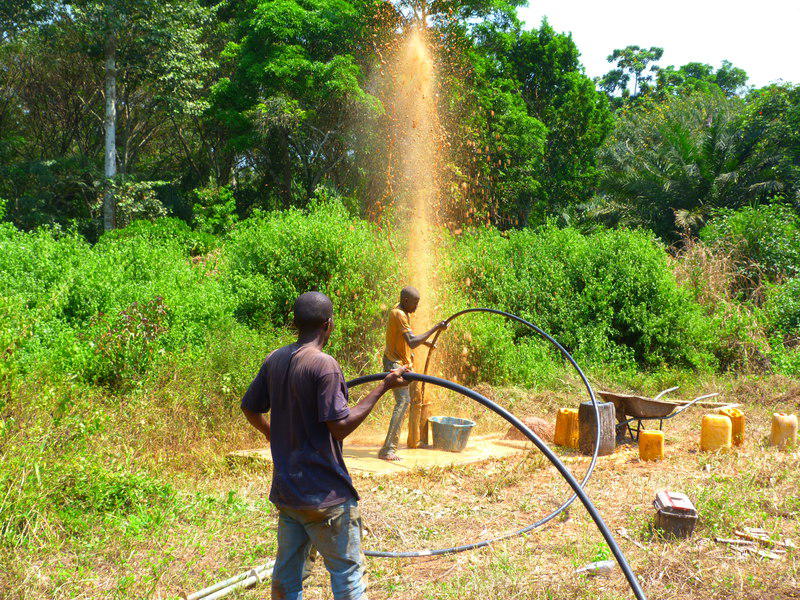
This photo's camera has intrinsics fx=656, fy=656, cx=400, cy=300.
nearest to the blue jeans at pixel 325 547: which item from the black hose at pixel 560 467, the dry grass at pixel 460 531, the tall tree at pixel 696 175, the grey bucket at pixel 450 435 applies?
the black hose at pixel 560 467

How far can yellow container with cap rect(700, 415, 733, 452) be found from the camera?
7.74 meters

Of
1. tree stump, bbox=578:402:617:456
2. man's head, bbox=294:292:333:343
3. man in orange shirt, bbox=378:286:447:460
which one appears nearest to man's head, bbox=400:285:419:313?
man in orange shirt, bbox=378:286:447:460

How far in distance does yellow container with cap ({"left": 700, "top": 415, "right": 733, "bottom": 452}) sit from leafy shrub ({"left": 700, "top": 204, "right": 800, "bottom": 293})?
9501 millimetres

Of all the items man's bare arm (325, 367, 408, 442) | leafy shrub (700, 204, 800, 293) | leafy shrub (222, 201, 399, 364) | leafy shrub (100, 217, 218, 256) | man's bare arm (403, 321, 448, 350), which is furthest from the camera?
leafy shrub (100, 217, 218, 256)

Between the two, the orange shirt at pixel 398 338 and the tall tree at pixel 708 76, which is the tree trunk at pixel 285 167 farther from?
the tall tree at pixel 708 76

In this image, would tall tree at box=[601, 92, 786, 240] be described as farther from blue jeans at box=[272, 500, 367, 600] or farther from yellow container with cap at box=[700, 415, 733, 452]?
blue jeans at box=[272, 500, 367, 600]

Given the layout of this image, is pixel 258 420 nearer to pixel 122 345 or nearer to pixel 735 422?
pixel 122 345

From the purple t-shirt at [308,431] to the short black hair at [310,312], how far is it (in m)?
0.12

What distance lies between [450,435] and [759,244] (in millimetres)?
12814

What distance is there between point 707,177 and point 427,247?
38.7 feet

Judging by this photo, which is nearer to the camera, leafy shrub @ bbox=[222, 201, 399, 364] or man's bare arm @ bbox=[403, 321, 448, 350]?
man's bare arm @ bbox=[403, 321, 448, 350]

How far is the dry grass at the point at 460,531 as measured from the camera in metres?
4.21

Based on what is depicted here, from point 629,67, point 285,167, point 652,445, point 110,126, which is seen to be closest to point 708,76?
point 629,67

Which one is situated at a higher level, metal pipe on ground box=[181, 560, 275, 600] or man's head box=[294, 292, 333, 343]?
man's head box=[294, 292, 333, 343]
